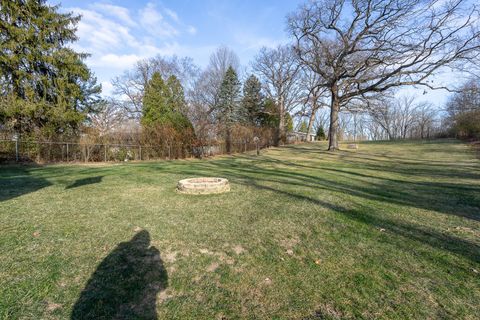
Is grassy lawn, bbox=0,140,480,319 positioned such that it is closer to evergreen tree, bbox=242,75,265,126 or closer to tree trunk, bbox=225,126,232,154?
tree trunk, bbox=225,126,232,154

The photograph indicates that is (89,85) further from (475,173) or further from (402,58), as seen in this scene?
(475,173)

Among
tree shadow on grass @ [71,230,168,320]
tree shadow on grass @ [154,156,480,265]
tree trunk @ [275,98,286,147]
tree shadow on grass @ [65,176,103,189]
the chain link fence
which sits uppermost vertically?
tree trunk @ [275,98,286,147]

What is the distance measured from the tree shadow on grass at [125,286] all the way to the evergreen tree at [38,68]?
14739 mm

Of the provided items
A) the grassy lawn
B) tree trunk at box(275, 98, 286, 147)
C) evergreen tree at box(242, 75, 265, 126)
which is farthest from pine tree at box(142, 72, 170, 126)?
the grassy lawn

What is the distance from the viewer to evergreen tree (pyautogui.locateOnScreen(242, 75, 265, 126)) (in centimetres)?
3328

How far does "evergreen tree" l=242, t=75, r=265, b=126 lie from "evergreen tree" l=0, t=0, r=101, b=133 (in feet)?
65.9

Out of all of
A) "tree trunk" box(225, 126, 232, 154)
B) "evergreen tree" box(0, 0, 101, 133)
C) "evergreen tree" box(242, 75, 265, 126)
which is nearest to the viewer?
"evergreen tree" box(0, 0, 101, 133)

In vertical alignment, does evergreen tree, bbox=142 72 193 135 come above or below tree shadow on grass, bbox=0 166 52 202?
above

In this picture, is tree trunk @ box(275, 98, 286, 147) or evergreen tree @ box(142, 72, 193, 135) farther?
tree trunk @ box(275, 98, 286, 147)

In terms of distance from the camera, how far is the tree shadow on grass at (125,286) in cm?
217

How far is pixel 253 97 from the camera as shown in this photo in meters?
33.4

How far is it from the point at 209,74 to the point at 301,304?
3452 cm

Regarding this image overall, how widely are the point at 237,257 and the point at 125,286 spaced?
129cm

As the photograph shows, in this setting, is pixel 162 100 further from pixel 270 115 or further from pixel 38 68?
pixel 270 115
